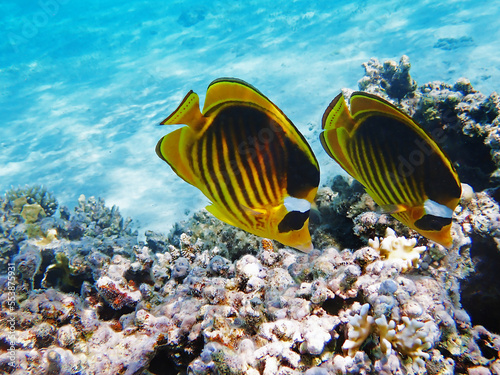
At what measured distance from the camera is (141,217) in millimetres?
7359

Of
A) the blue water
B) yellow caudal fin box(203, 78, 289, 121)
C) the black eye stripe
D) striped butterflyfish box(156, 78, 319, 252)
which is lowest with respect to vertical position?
the black eye stripe

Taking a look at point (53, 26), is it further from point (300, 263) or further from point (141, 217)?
point (300, 263)

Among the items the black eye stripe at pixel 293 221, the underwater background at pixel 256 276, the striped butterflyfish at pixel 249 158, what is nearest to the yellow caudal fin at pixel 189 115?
the striped butterflyfish at pixel 249 158

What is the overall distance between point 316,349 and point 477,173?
9.87ft

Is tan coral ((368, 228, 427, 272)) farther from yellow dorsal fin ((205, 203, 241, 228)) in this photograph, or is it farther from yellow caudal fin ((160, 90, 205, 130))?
yellow caudal fin ((160, 90, 205, 130))

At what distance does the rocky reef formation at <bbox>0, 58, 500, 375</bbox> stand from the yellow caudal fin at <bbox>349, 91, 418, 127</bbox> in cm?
97

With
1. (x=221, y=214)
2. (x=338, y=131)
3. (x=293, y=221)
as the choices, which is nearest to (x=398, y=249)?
(x=338, y=131)

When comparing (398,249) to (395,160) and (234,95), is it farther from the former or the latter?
(234,95)

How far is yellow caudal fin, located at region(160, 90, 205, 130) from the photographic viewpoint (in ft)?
2.98

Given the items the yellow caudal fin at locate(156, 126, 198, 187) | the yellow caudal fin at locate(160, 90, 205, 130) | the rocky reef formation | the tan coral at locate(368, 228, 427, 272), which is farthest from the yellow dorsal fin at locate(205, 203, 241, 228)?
the tan coral at locate(368, 228, 427, 272)

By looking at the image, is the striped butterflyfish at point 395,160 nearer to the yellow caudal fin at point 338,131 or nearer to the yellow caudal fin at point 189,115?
the yellow caudal fin at point 338,131

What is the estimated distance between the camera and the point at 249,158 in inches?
38.9

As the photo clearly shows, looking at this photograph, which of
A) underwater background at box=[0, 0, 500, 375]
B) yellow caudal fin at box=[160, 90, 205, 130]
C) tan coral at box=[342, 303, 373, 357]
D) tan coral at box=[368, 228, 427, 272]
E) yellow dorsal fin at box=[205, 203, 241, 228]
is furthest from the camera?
tan coral at box=[368, 228, 427, 272]

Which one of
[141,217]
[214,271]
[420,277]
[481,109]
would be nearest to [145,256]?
[214,271]
